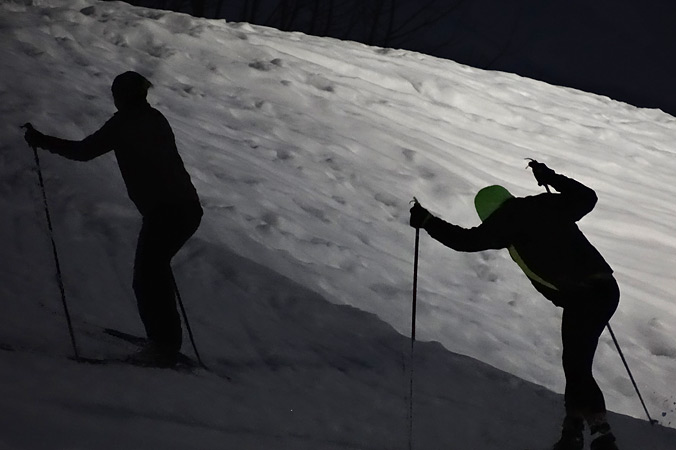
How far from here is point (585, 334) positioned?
14.3ft

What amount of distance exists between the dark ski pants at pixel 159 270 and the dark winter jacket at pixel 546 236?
1.39 metres

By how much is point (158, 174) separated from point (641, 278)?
5297 millimetres

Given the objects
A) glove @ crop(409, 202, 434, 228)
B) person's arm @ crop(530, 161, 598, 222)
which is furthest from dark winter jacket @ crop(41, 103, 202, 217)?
person's arm @ crop(530, 161, 598, 222)

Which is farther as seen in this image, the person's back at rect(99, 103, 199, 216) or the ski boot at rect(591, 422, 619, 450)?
A: the person's back at rect(99, 103, 199, 216)

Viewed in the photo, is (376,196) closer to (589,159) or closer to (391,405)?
(391,405)

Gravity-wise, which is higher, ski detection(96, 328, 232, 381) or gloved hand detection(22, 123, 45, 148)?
gloved hand detection(22, 123, 45, 148)

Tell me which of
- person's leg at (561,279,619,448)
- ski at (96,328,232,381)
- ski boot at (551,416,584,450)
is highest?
person's leg at (561,279,619,448)

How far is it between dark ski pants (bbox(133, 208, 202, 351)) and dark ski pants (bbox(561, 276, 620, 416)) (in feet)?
6.85

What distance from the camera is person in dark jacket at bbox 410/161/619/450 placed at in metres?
4.30

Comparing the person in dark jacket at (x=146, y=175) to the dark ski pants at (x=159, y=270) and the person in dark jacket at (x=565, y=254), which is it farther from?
the person in dark jacket at (x=565, y=254)

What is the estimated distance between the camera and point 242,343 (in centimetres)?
566

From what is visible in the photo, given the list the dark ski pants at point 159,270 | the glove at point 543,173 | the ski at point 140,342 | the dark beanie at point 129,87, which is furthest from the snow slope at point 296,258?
the glove at point 543,173

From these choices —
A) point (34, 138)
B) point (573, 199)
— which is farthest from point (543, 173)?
point (34, 138)

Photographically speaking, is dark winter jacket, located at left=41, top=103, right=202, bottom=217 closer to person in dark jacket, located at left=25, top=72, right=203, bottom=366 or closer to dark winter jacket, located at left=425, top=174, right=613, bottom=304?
person in dark jacket, located at left=25, top=72, right=203, bottom=366
